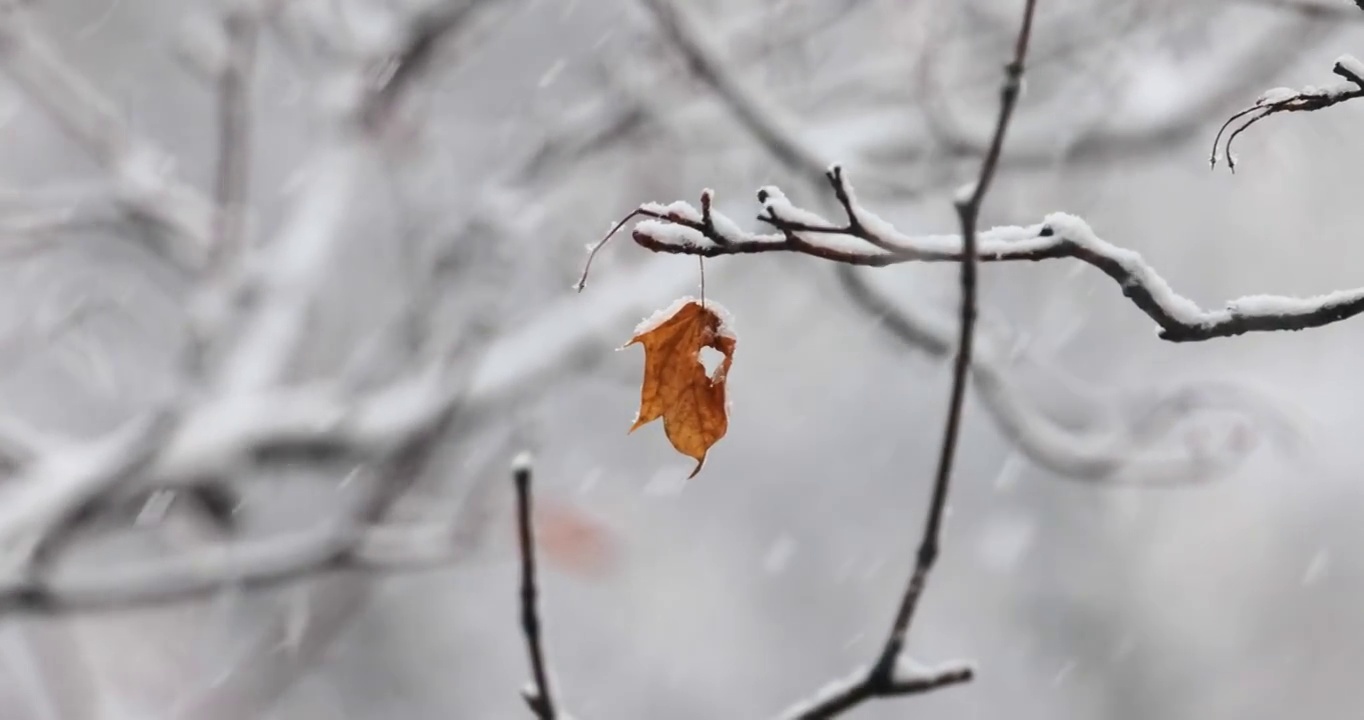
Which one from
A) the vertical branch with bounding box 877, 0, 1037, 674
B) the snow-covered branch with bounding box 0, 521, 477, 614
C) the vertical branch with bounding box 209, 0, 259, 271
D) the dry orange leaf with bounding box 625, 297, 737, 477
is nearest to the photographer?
the vertical branch with bounding box 877, 0, 1037, 674

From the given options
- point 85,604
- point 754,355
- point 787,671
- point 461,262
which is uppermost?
point 754,355

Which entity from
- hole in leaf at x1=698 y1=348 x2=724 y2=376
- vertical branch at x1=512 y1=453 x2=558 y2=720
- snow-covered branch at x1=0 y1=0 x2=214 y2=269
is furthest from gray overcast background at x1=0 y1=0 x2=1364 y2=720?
vertical branch at x1=512 y1=453 x2=558 y2=720

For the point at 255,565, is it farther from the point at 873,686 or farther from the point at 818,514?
the point at 818,514

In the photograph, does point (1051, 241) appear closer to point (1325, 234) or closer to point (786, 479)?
point (786, 479)

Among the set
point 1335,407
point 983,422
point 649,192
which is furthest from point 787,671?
point 649,192

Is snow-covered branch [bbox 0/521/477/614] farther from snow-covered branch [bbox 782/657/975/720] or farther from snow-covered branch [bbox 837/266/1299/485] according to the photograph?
snow-covered branch [bbox 782/657/975/720]

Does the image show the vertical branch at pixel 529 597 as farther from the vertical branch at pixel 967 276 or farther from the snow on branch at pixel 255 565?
the snow on branch at pixel 255 565
